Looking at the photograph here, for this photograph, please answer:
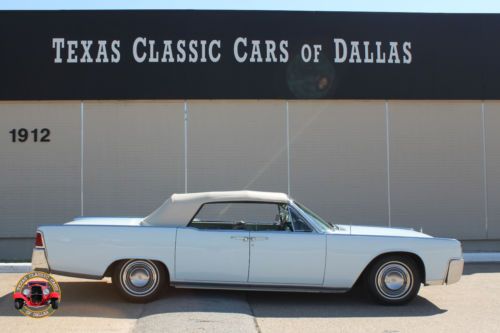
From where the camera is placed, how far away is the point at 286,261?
691 cm

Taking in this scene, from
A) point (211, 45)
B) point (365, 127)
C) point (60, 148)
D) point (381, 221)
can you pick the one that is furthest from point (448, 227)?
point (60, 148)

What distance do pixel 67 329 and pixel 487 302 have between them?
17.3ft

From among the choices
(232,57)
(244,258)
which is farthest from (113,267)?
(232,57)

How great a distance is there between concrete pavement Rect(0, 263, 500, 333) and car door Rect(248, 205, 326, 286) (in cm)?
36

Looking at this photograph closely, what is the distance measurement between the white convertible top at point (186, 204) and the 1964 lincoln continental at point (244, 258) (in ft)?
0.34

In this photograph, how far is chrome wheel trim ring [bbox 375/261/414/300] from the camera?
7051mm

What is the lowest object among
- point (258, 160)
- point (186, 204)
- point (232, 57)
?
point (186, 204)

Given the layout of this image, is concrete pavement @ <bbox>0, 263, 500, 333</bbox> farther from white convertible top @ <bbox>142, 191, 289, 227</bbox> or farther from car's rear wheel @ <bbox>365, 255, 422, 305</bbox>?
white convertible top @ <bbox>142, 191, 289, 227</bbox>

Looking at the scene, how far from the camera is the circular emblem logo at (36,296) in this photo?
6.59 meters

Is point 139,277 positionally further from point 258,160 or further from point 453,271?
point 258,160

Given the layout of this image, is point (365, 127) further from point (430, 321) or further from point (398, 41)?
Result: point (430, 321)

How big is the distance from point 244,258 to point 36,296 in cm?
263

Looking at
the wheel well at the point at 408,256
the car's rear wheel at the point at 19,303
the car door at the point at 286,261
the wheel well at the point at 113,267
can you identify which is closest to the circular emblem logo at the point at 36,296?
the car's rear wheel at the point at 19,303

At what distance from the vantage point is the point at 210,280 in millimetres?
6957
